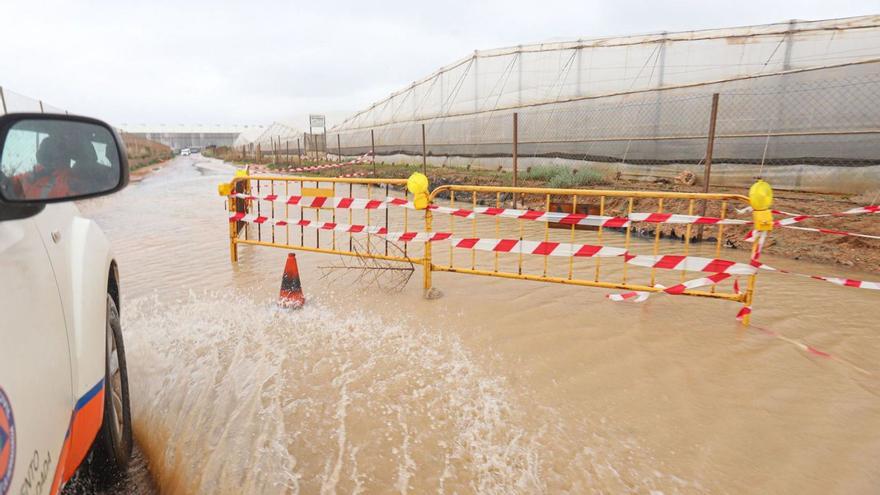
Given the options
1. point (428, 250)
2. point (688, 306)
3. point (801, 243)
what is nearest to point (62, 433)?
point (428, 250)

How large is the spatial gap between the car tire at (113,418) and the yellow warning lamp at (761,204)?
4911 millimetres

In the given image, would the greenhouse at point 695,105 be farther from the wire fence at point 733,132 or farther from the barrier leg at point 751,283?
the barrier leg at point 751,283

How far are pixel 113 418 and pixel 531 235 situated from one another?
7899 millimetres

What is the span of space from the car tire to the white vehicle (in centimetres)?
4

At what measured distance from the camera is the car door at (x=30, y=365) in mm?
1161

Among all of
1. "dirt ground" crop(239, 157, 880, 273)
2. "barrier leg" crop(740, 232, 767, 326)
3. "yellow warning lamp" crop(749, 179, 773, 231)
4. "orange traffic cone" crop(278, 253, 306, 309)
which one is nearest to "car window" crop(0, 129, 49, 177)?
"orange traffic cone" crop(278, 253, 306, 309)

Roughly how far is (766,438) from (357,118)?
130 feet

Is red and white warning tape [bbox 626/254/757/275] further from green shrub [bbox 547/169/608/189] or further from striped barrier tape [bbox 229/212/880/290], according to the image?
green shrub [bbox 547/169/608/189]

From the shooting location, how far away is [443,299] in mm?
5430

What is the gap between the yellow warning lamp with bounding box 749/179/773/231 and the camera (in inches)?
167

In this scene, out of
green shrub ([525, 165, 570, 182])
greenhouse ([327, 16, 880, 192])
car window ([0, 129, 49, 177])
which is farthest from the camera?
green shrub ([525, 165, 570, 182])

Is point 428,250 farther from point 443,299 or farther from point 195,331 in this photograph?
point 195,331

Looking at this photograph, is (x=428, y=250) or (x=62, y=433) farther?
(x=428, y=250)

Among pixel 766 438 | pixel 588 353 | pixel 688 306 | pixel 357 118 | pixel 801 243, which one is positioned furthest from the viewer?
pixel 357 118
